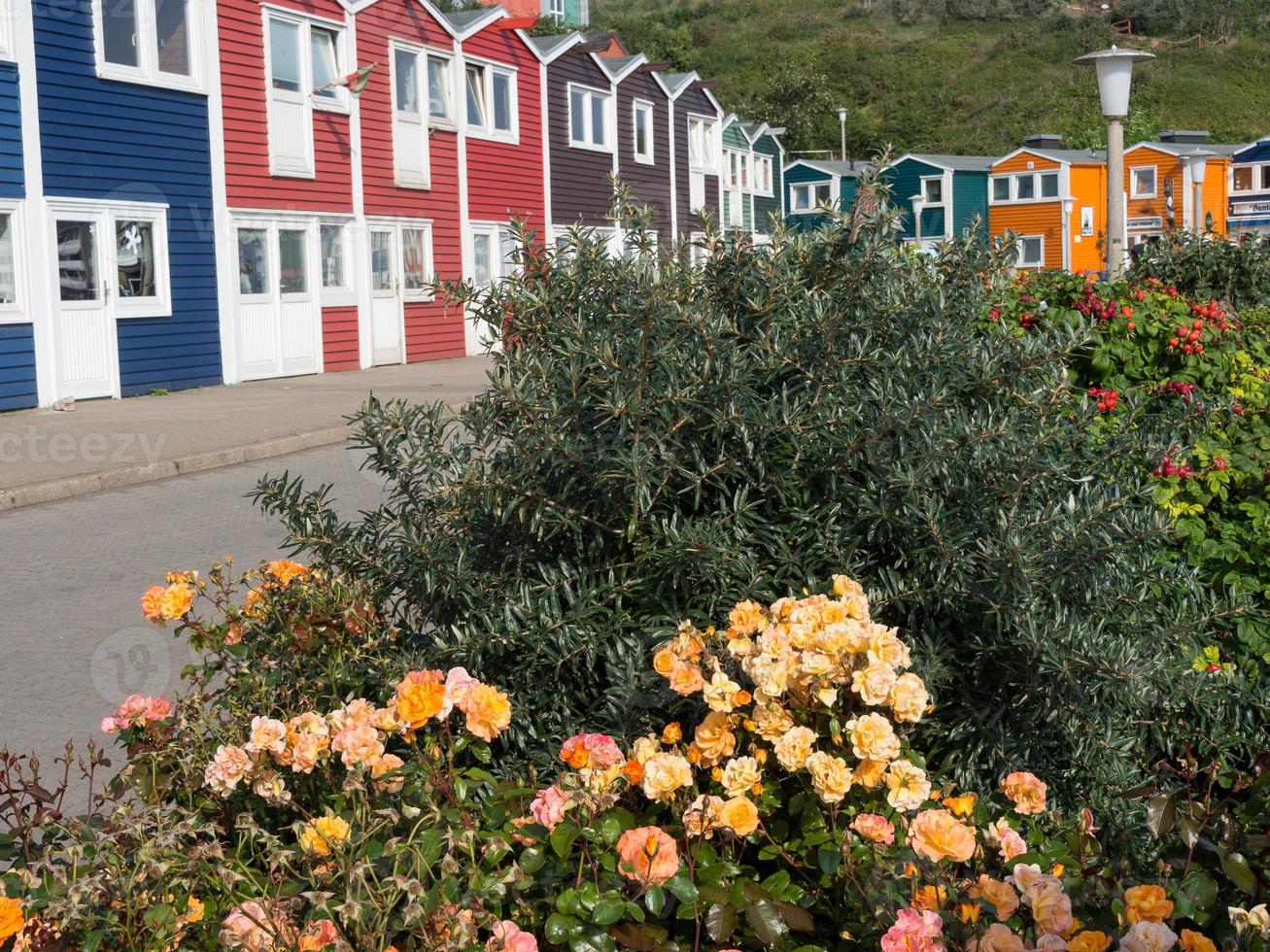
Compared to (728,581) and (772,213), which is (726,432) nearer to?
(728,581)

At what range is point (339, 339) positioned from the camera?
76.6 feet

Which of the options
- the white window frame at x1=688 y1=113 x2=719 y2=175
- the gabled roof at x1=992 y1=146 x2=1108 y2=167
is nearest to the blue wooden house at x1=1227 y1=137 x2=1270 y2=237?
the gabled roof at x1=992 y1=146 x2=1108 y2=167

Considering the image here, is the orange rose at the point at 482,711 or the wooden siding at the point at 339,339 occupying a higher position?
the wooden siding at the point at 339,339

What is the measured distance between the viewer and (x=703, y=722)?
273 cm

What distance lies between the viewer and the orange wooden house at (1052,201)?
60281mm

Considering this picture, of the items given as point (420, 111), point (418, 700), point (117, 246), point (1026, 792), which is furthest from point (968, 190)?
point (418, 700)

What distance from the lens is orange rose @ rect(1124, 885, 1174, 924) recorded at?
223cm

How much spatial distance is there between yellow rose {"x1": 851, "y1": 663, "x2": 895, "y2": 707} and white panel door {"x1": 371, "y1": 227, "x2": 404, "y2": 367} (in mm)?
22256

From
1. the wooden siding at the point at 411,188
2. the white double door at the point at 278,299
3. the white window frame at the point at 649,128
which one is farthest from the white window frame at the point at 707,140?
the white double door at the point at 278,299

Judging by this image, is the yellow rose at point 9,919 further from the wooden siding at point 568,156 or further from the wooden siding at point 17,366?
the wooden siding at point 568,156

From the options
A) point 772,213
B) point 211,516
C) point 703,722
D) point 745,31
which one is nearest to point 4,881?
point 703,722

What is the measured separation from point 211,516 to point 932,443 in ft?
26.9

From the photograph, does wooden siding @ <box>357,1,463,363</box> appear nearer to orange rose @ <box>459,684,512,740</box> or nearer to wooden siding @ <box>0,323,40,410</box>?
wooden siding @ <box>0,323,40,410</box>

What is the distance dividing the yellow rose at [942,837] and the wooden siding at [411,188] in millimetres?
20897
